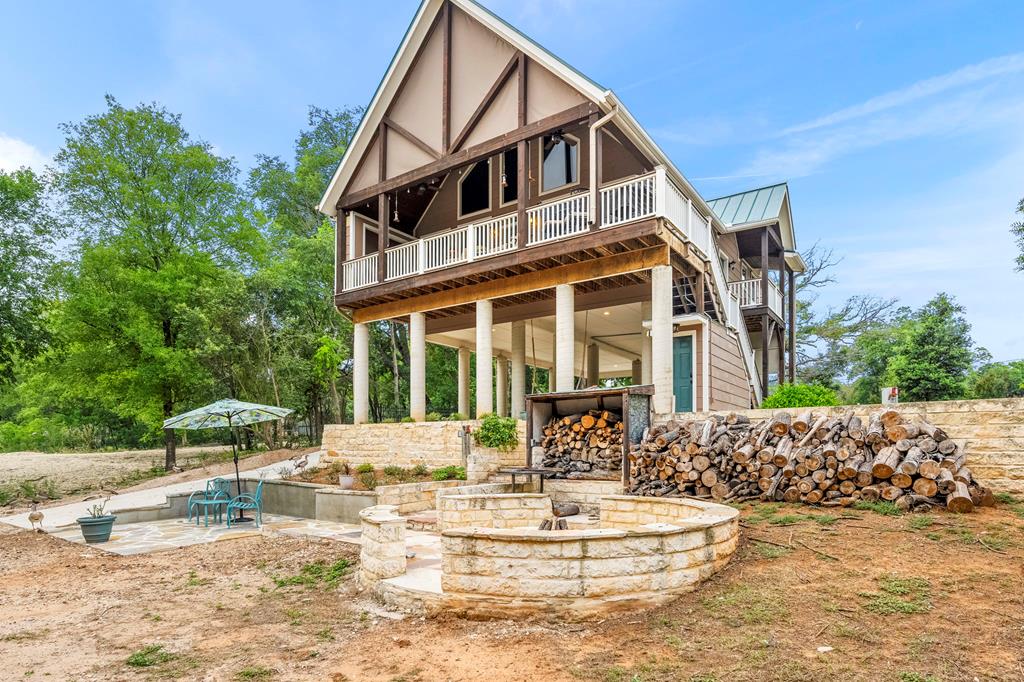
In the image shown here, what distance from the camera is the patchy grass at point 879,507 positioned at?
617 centimetres

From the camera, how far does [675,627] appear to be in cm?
413

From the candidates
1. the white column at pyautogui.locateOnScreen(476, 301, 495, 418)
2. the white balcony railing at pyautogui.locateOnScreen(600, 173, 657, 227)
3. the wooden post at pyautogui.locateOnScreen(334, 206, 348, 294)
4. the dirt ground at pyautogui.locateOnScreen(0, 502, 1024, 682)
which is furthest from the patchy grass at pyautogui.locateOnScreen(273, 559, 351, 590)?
the wooden post at pyautogui.locateOnScreen(334, 206, 348, 294)

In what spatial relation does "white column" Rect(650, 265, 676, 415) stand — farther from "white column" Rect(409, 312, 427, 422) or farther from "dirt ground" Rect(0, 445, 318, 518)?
"dirt ground" Rect(0, 445, 318, 518)

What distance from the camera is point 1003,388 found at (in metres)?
15.5

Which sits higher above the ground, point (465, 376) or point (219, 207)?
point (219, 207)

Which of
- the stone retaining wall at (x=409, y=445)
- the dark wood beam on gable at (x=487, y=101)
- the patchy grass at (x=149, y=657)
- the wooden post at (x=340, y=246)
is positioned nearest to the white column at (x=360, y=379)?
the stone retaining wall at (x=409, y=445)

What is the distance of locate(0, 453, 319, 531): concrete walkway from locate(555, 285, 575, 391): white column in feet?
22.7

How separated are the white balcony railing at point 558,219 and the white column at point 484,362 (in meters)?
2.07

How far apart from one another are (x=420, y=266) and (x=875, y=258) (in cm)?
2436

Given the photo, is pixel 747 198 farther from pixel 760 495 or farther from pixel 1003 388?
pixel 760 495

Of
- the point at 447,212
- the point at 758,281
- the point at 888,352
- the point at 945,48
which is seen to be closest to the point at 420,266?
the point at 447,212

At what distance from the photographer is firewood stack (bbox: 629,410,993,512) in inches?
250

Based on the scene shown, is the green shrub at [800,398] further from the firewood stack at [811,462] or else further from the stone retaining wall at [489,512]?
the stone retaining wall at [489,512]

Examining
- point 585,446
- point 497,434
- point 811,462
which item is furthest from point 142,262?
point 811,462
